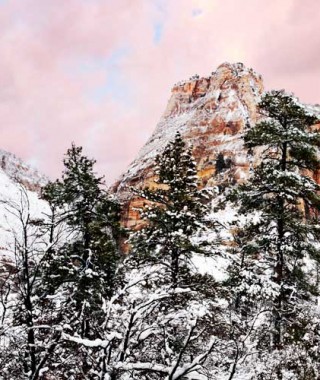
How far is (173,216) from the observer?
15.6m

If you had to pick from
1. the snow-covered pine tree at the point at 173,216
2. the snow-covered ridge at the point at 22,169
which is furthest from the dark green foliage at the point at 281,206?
the snow-covered ridge at the point at 22,169

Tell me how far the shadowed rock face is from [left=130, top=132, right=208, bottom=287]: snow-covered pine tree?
56.3 metres

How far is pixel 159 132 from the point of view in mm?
108375

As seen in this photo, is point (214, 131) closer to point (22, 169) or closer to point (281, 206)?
point (22, 169)

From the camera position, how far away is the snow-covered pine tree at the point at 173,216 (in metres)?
15.2

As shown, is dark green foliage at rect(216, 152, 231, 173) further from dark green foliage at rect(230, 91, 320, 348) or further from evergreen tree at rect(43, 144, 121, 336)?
dark green foliage at rect(230, 91, 320, 348)

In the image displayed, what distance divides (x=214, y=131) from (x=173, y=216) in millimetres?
77299

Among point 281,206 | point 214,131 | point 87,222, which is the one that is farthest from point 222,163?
point 281,206

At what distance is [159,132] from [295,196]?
3722 inches

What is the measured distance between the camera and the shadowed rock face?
8069cm

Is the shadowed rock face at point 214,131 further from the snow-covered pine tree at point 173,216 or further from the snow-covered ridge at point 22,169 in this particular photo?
the snow-covered pine tree at point 173,216

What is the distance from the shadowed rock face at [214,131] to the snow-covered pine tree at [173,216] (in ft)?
185

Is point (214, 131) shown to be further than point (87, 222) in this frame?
Yes

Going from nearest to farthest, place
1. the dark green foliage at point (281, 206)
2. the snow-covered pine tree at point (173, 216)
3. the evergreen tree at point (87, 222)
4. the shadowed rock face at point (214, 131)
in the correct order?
the dark green foliage at point (281, 206) → the snow-covered pine tree at point (173, 216) → the evergreen tree at point (87, 222) → the shadowed rock face at point (214, 131)
